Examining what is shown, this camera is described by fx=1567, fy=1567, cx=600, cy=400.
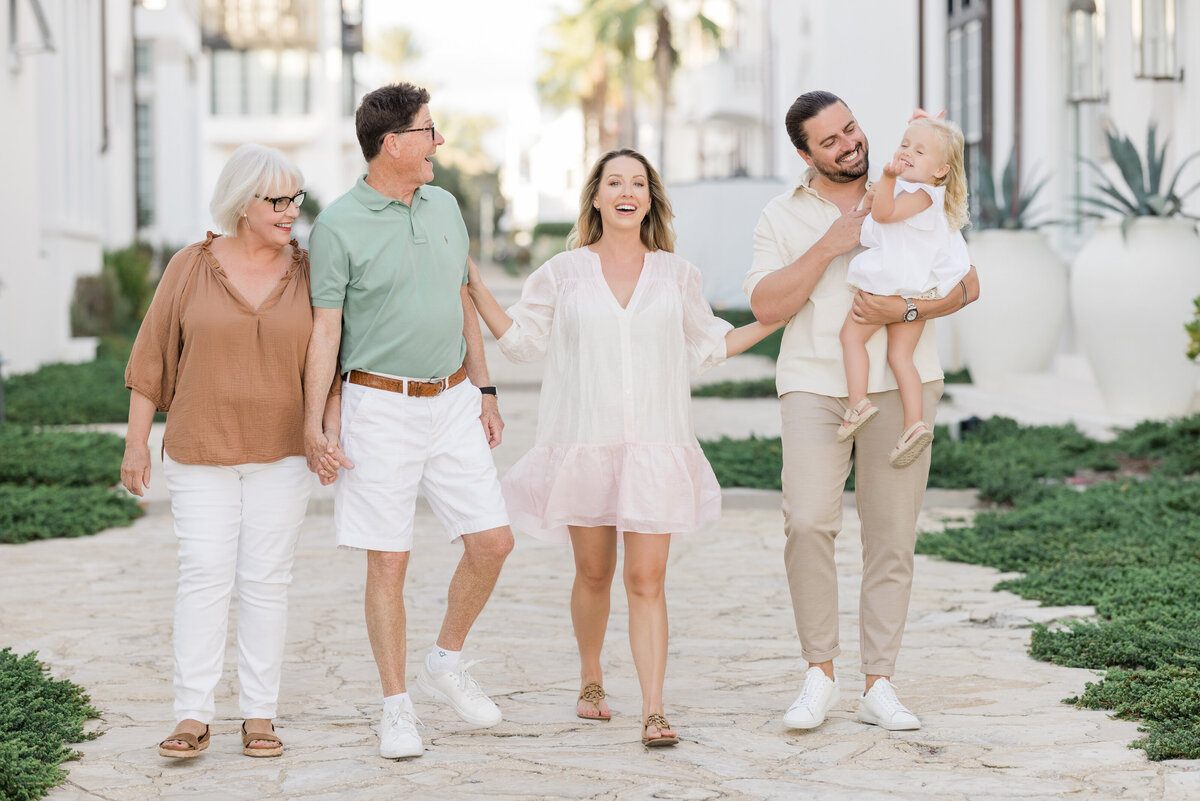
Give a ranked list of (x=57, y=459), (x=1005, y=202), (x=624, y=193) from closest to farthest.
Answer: (x=624, y=193), (x=57, y=459), (x=1005, y=202)

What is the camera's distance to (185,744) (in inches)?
171

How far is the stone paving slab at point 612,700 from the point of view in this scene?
416cm

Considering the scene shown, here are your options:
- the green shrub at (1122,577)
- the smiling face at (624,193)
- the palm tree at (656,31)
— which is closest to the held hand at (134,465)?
the smiling face at (624,193)

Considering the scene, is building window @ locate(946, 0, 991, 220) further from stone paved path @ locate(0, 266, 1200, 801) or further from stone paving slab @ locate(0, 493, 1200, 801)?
stone paving slab @ locate(0, 493, 1200, 801)

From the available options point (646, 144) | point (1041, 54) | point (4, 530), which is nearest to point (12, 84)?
point (4, 530)

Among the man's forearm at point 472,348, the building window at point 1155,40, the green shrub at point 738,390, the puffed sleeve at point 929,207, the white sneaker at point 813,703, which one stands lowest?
the white sneaker at point 813,703

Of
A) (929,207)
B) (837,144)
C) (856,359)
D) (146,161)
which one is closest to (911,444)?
Answer: (856,359)

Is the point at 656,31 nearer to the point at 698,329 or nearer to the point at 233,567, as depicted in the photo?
the point at 698,329

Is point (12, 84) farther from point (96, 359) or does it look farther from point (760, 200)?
point (760, 200)

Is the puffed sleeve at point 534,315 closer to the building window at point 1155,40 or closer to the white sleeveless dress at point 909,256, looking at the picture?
the white sleeveless dress at point 909,256

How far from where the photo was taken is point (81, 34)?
1972 cm

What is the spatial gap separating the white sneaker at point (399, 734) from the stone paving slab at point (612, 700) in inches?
1.5

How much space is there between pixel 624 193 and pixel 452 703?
5.35 ft

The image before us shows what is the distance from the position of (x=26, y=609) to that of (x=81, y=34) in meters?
14.8
